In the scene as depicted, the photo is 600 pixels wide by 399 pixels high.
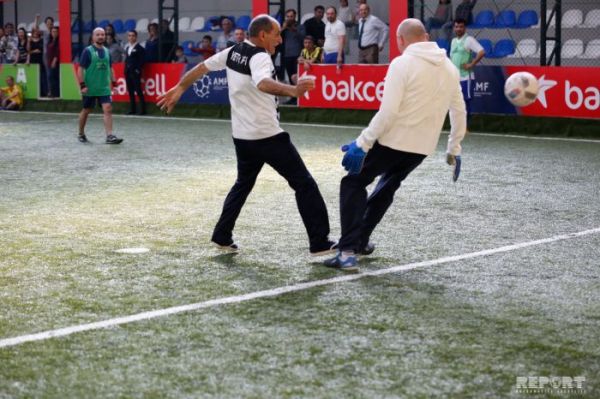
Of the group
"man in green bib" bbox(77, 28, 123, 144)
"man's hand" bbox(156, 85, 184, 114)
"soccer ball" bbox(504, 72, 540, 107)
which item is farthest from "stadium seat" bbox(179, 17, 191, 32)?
"man's hand" bbox(156, 85, 184, 114)

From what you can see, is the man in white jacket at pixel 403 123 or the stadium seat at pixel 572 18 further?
the stadium seat at pixel 572 18

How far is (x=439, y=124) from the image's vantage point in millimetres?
7023

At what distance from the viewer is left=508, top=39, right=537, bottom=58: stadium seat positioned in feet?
68.8

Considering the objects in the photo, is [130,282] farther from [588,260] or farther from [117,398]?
[588,260]

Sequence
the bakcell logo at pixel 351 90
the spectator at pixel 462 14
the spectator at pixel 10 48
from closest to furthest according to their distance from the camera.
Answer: the bakcell logo at pixel 351 90, the spectator at pixel 462 14, the spectator at pixel 10 48

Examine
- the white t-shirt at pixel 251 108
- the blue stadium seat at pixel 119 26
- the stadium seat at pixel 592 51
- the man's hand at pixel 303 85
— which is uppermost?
the blue stadium seat at pixel 119 26

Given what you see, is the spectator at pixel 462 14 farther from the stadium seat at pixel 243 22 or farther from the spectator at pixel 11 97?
the spectator at pixel 11 97

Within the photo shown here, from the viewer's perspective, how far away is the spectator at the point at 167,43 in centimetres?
2453

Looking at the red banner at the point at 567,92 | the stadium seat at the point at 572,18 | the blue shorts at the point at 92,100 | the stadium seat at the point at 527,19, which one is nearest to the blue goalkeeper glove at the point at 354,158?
the blue shorts at the point at 92,100


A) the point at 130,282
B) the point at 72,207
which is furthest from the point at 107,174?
the point at 130,282

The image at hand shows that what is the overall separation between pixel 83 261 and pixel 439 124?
8.76ft

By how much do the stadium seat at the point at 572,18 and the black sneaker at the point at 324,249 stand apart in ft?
48.3

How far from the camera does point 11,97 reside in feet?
86.9

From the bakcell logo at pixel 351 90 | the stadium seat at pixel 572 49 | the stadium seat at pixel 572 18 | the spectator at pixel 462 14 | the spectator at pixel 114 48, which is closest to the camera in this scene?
the bakcell logo at pixel 351 90
